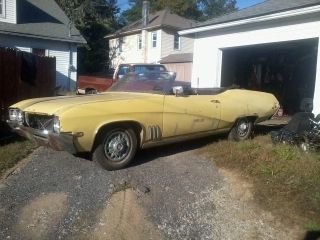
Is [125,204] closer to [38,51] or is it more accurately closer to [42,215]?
[42,215]

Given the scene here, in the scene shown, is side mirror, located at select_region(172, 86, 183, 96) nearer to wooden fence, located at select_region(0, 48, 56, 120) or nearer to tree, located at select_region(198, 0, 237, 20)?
wooden fence, located at select_region(0, 48, 56, 120)

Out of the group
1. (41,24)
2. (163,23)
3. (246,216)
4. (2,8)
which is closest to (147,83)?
(246,216)

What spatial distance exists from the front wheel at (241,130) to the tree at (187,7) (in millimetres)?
45806

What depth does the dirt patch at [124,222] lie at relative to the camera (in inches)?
162

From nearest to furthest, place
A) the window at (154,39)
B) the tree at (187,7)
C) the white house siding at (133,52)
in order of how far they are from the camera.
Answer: the white house siding at (133,52)
the window at (154,39)
the tree at (187,7)

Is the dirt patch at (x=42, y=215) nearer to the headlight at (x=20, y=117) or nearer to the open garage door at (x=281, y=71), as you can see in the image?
the headlight at (x=20, y=117)

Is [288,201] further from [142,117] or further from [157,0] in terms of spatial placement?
[157,0]

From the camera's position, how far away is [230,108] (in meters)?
7.61

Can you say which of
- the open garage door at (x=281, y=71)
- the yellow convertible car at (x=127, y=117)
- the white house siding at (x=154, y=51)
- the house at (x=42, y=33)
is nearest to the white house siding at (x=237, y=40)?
the open garage door at (x=281, y=71)

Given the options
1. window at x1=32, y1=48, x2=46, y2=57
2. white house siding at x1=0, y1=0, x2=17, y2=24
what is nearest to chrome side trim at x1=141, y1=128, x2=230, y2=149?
window at x1=32, y1=48, x2=46, y2=57

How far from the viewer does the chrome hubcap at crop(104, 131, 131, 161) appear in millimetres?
5883

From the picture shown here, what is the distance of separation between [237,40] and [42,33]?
13068 millimetres

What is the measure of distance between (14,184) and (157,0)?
51.2 meters

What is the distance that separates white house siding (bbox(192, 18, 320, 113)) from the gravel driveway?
5202mm
